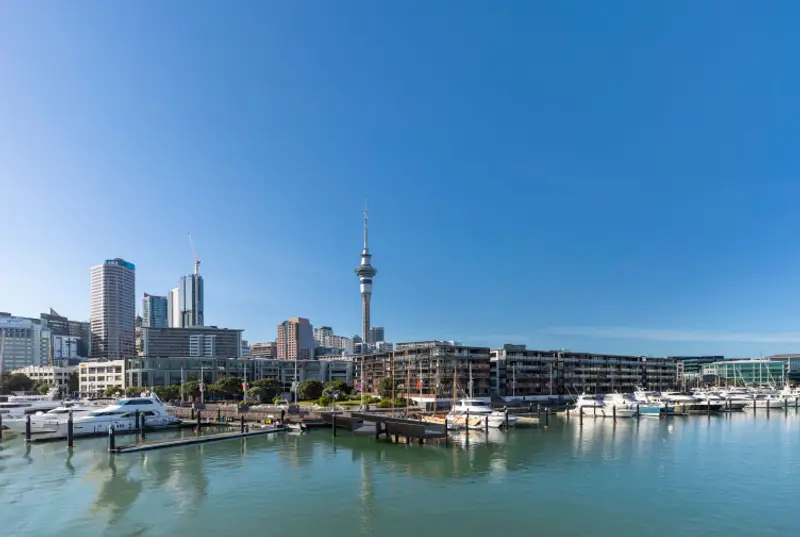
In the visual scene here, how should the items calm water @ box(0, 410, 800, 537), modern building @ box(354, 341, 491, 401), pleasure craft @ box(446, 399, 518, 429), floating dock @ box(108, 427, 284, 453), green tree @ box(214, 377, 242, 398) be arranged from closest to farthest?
calm water @ box(0, 410, 800, 537) → floating dock @ box(108, 427, 284, 453) → pleasure craft @ box(446, 399, 518, 429) → green tree @ box(214, 377, 242, 398) → modern building @ box(354, 341, 491, 401)

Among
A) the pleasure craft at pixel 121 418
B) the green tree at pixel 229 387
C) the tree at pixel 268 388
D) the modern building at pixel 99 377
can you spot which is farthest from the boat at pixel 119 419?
the modern building at pixel 99 377

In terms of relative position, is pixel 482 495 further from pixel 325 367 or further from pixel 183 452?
pixel 325 367

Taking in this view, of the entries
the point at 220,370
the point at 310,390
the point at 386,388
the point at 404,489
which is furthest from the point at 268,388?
the point at 404,489

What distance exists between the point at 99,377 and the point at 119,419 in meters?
108

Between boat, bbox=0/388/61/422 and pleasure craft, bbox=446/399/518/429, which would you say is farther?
boat, bbox=0/388/61/422

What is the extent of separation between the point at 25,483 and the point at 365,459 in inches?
1138

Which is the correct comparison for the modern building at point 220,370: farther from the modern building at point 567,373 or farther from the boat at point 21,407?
the modern building at point 567,373

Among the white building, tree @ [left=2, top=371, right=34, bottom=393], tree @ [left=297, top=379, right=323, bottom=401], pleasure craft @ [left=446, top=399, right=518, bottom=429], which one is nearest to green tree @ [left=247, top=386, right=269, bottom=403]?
tree @ [left=297, top=379, right=323, bottom=401]

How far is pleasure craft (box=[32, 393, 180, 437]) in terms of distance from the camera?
65438mm

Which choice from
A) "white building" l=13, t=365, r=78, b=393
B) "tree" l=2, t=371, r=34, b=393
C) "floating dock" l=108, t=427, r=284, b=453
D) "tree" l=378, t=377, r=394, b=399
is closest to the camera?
"floating dock" l=108, t=427, r=284, b=453

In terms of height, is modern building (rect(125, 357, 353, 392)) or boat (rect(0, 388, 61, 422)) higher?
boat (rect(0, 388, 61, 422))

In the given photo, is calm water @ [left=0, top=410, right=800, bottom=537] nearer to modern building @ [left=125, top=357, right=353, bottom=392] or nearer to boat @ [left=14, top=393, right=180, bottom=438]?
boat @ [left=14, top=393, right=180, bottom=438]

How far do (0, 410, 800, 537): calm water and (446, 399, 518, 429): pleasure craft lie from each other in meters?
11.1

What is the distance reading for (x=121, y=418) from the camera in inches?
2776
